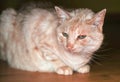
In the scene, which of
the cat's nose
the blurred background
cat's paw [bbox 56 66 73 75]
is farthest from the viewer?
the blurred background

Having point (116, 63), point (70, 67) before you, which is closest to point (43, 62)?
point (70, 67)

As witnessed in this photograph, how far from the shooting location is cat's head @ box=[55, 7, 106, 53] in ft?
7.12

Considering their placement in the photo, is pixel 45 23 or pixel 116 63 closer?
pixel 45 23

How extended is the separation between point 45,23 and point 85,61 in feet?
1.27

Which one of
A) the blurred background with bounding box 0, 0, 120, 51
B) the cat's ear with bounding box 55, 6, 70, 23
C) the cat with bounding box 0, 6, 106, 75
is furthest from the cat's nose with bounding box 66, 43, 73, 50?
the blurred background with bounding box 0, 0, 120, 51

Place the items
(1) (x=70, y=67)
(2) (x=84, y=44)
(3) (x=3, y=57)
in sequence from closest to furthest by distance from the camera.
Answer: (2) (x=84, y=44), (1) (x=70, y=67), (3) (x=3, y=57)

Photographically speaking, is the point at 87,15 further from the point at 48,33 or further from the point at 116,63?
the point at 116,63

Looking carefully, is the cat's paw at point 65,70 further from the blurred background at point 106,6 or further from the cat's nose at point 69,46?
the blurred background at point 106,6

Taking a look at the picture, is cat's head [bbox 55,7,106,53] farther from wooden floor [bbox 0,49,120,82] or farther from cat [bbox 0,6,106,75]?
wooden floor [bbox 0,49,120,82]

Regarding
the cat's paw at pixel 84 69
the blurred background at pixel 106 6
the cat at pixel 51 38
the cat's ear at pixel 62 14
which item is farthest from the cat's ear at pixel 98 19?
the blurred background at pixel 106 6

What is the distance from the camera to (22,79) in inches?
86.4

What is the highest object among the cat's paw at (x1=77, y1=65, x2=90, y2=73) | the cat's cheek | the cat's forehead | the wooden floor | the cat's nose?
the cat's forehead

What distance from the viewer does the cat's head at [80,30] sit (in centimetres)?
217

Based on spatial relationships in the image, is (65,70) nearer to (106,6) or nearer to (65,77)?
(65,77)
